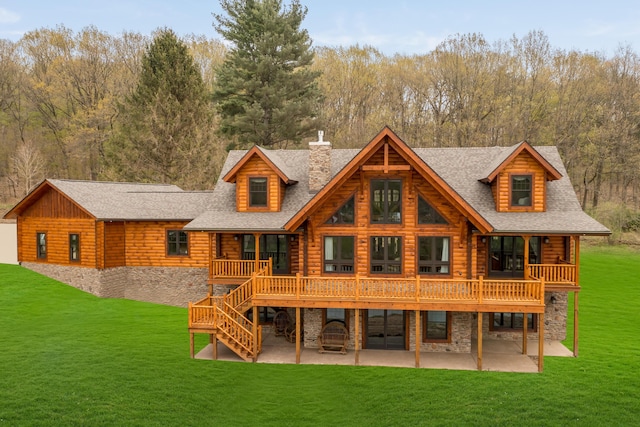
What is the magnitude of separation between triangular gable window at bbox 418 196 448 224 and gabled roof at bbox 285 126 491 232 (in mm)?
1153

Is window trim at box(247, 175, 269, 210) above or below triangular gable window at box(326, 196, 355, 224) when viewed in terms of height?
above

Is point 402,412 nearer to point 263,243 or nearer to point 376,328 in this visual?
point 376,328

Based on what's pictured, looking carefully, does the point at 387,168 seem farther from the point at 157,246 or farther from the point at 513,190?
the point at 157,246

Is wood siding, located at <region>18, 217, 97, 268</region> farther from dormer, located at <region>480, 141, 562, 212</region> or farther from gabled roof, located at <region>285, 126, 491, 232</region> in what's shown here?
dormer, located at <region>480, 141, 562, 212</region>

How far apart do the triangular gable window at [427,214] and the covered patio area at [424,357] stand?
5.57m

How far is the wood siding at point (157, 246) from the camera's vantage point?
2664cm

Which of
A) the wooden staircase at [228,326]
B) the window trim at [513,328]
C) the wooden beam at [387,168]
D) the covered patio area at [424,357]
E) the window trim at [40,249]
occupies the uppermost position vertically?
the wooden beam at [387,168]

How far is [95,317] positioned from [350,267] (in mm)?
12841

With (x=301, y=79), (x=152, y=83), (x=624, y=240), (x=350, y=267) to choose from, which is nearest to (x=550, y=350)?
(x=350, y=267)

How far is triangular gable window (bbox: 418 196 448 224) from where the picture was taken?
19719mm

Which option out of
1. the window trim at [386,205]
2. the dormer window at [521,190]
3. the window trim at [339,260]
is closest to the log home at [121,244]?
the window trim at [339,260]

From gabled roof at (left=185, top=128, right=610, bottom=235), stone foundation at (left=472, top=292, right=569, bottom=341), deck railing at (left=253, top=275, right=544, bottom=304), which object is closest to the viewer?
deck railing at (left=253, top=275, right=544, bottom=304)

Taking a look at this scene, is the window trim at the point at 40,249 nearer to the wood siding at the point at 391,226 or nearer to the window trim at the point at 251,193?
the window trim at the point at 251,193

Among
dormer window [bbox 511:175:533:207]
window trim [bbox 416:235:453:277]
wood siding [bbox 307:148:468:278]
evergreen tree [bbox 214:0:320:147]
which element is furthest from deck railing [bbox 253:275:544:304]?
evergreen tree [bbox 214:0:320:147]
